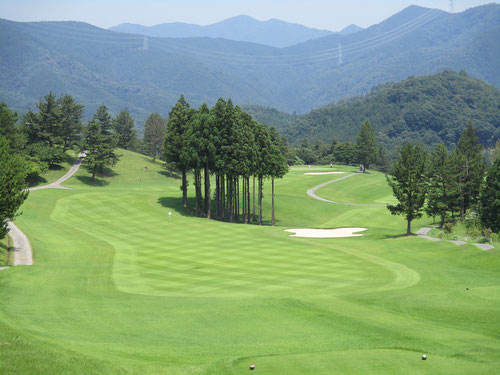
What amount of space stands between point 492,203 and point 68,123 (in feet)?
289

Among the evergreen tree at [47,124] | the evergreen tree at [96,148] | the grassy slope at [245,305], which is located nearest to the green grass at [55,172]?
the evergreen tree at [96,148]

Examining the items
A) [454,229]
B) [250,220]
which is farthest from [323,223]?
[454,229]

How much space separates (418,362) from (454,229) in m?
46.9

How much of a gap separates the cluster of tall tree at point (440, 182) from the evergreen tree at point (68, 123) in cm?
7426

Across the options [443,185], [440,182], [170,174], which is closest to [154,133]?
[170,174]

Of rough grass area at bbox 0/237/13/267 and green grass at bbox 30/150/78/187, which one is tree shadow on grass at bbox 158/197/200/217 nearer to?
green grass at bbox 30/150/78/187

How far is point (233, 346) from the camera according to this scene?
64.7 ft

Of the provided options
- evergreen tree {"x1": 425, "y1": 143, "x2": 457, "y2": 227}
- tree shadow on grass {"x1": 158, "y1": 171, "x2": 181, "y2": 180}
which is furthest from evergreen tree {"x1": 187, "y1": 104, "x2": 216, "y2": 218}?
tree shadow on grass {"x1": 158, "y1": 171, "x2": 181, "y2": 180}

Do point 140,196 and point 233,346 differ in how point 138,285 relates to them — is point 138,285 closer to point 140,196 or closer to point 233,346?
point 233,346

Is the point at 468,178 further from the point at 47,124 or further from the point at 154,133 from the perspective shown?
the point at 154,133

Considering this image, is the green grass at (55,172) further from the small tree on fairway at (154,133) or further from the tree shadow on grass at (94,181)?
the small tree on fairway at (154,133)

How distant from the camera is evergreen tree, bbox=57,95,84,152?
4515 inches

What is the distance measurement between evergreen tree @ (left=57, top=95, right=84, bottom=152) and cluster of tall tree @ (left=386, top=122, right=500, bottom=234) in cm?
7426

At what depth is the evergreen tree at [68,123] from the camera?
115 meters
